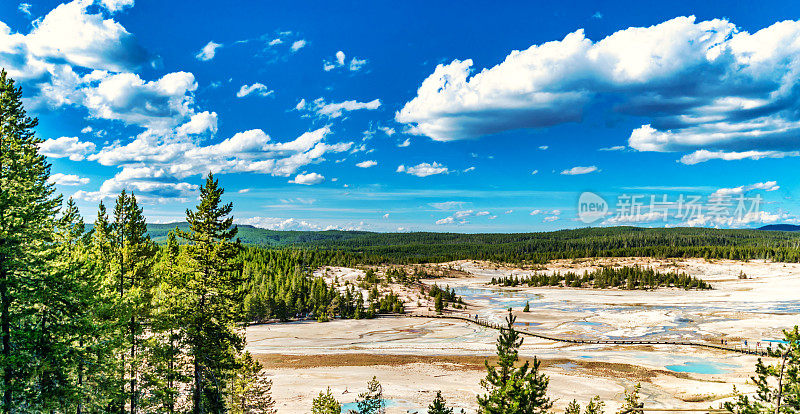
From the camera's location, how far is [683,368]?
178ft

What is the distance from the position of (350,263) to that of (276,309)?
83.1m

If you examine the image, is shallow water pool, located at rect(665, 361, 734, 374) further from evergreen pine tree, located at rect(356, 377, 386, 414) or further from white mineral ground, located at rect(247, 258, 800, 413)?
evergreen pine tree, located at rect(356, 377, 386, 414)

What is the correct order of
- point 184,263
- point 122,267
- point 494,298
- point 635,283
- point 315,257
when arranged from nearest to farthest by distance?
point 184,263
point 122,267
point 494,298
point 635,283
point 315,257

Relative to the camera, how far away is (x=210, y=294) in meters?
19.4

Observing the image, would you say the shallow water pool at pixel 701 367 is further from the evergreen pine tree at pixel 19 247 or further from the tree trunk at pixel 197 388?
the evergreen pine tree at pixel 19 247

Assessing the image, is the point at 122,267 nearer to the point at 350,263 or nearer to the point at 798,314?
the point at 798,314

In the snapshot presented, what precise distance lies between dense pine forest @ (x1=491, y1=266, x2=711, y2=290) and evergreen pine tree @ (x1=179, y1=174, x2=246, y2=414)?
525ft

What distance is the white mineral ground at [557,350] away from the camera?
147ft

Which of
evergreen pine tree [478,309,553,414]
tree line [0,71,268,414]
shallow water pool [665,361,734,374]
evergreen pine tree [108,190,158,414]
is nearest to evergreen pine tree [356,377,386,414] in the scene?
tree line [0,71,268,414]

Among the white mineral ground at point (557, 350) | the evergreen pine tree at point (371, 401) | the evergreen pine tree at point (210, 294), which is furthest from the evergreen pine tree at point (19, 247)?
the white mineral ground at point (557, 350)

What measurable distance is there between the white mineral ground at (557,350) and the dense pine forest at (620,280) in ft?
60.6

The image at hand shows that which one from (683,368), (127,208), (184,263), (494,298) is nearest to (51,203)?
(184,263)

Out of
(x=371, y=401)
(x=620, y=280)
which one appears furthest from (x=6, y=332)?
(x=620, y=280)

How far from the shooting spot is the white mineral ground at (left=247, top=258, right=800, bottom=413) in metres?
44.7
